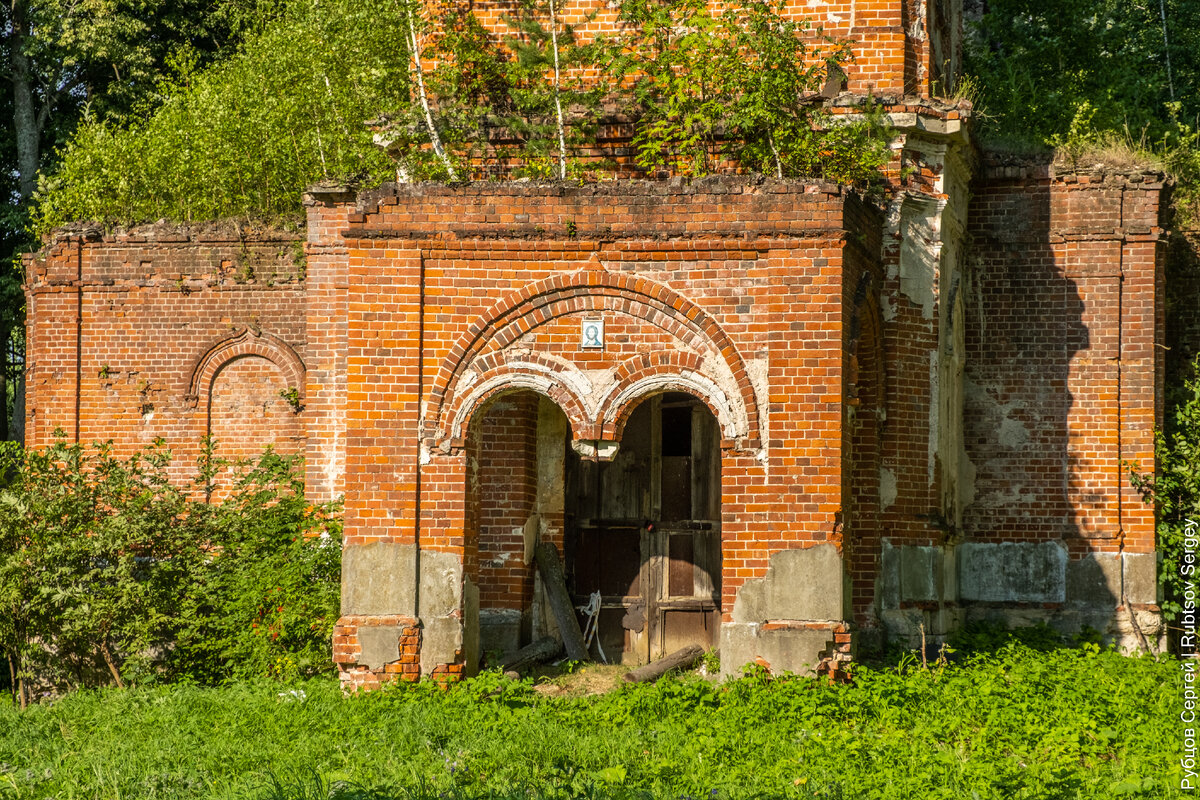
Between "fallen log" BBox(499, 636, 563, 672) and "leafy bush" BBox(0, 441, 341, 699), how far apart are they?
1694 mm

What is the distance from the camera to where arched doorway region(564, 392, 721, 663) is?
12508 mm

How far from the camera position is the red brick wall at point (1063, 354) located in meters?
13.2

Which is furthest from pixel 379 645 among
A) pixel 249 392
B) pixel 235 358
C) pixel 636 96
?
pixel 235 358

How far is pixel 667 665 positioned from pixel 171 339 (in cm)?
848

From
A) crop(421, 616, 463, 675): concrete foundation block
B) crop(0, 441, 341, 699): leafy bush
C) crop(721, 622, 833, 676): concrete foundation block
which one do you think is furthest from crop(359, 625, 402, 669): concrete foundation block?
crop(721, 622, 833, 676): concrete foundation block

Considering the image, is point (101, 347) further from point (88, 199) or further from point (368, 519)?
point (368, 519)

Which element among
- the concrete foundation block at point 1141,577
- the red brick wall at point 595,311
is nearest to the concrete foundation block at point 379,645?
the red brick wall at point 595,311

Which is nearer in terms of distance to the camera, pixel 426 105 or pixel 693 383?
pixel 693 383

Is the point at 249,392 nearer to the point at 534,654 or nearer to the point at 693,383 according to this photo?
the point at 534,654

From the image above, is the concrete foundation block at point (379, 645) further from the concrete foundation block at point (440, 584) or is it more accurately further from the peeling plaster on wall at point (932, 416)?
the peeling plaster on wall at point (932, 416)

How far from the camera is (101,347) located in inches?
640

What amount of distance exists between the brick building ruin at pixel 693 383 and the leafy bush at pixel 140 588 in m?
1.45

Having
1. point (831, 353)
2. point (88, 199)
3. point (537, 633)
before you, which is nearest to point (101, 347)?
point (88, 199)

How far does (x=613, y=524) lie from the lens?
12.8m
